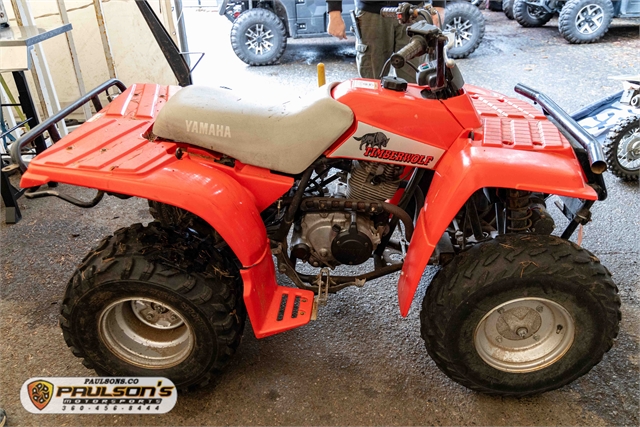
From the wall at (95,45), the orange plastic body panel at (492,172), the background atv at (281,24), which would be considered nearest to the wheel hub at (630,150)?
the orange plastic body panel at (492,172)

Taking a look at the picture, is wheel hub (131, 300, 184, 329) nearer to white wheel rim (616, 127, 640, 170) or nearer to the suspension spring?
the suspension spring

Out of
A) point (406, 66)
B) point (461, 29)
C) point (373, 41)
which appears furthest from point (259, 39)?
point (406, 66)

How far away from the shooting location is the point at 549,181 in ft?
6.15

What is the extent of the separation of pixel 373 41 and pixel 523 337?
2345 mm

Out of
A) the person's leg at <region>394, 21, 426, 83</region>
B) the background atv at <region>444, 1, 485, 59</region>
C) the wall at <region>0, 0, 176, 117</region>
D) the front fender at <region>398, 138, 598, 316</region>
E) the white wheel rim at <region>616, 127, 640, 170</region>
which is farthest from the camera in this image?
the background atv at <region>444, 1, 485, 59</region>

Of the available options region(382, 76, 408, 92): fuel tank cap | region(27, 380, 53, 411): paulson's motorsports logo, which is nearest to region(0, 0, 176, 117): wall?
region(27, 380, 53, 411): paulson's motorsports logo

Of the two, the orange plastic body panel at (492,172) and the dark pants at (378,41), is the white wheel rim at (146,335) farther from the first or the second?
the dark pants at (378,41)

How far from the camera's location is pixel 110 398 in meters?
2.23

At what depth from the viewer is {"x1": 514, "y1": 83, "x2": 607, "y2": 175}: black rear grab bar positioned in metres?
1.90

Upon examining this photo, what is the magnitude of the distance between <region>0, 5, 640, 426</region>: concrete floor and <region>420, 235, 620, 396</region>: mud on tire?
181mm

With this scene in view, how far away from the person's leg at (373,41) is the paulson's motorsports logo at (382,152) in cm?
190

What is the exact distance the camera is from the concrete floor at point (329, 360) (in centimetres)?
219

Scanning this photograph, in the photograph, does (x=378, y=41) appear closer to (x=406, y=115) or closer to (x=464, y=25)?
(x=406, y=115)

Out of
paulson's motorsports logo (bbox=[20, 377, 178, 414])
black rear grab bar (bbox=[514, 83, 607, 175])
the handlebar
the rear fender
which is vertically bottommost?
paulson's motorsports logo (bbox=[20, 377, 178, 414])
